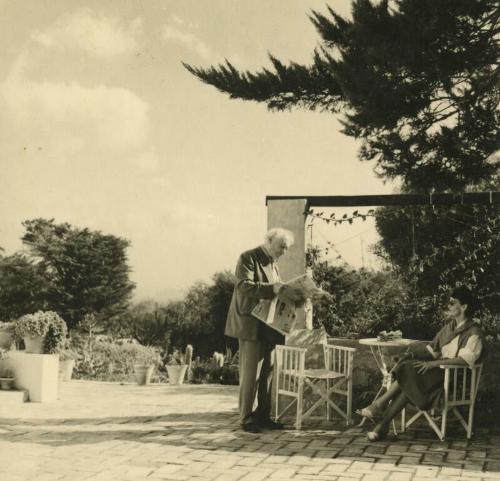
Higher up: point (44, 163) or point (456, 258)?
point (44, 163)

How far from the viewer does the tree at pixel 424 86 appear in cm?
614

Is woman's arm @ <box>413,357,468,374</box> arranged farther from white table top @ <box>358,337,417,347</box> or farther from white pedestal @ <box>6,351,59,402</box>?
white pedestal @ <box>6,351,59,402</box>

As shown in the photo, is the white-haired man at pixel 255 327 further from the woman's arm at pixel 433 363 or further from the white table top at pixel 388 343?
the woman's arm at pixel 433 363

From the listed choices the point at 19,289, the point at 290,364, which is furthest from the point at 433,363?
the point at 19,289

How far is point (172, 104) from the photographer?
38.6ft

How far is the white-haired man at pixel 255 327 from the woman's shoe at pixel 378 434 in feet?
2.64

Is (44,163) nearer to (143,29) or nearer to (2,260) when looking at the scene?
(2,260)

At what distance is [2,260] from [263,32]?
1472cm

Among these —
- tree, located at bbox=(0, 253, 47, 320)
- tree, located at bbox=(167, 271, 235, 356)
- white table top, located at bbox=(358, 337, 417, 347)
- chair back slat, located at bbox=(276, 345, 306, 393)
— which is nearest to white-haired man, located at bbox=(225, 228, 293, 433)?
chair back slat, located at bbox=(276, 345, 306, 393)

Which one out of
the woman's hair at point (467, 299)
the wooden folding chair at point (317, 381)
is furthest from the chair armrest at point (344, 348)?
the woman's hair at point (467, 299)

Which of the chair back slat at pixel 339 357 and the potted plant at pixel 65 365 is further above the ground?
the chair back slat at pixel 339 357

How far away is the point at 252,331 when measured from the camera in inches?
207

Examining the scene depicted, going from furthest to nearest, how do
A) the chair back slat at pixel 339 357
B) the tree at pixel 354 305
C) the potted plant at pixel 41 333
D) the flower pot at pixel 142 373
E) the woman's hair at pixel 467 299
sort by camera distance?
the flower pot at pixel 142 373, the tree at pixel 354 305, the potted plant at pixel 41 333, the chair back slat at pixel 339 357, the woman's hair at pixel 467 299

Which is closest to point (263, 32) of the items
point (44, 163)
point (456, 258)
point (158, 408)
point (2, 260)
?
point (456, 258)
